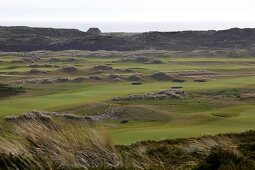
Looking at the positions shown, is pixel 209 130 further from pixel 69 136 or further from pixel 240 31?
pixel 240 31

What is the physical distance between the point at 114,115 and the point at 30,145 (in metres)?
24.4

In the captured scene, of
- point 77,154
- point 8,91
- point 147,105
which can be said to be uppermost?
point 77,154

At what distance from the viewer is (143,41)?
517 ft

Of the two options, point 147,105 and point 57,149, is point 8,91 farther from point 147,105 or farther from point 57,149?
point 57,149

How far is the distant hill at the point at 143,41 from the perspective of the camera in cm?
14975

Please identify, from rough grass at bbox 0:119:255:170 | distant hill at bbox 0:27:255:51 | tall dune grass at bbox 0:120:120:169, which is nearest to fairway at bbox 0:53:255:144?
rough grass at bbox 0:119:255:170

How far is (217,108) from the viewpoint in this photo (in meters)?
38.3

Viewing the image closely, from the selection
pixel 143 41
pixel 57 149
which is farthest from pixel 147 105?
pixel 143 41

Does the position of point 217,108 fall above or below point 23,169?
below

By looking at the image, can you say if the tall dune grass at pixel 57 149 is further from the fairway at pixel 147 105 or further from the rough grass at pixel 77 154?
the fairway at pixel 147 105

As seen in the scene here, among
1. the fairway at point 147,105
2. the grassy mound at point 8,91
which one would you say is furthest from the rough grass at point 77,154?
the grassy mound at point 8,91

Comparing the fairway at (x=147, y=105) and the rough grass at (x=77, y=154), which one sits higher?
the rough grass at (x=77, y=154)

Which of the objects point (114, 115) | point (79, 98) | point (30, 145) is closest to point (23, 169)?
point (30, 145)

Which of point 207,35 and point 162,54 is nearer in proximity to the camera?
point 162,54
